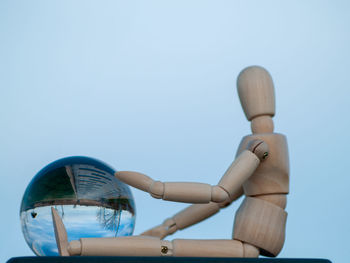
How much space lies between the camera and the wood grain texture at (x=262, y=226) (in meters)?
1.83

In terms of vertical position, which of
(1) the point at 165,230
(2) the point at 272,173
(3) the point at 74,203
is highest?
(2) the point at 272,173

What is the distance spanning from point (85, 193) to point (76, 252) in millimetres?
255

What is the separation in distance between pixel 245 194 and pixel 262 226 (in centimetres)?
20

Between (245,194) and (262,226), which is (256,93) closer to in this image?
(245,194)

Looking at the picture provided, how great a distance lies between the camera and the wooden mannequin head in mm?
2027

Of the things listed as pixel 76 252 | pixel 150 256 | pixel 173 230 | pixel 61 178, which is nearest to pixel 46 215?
pixel 61 178

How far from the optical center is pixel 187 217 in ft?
7.36

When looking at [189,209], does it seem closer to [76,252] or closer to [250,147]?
[250,147]

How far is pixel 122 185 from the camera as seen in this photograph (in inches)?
77.7

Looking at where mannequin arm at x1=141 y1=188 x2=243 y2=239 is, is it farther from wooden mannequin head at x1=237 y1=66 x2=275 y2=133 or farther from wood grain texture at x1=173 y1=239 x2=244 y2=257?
wood grain texture at x1=173 y1=239 x2=244 y2=257

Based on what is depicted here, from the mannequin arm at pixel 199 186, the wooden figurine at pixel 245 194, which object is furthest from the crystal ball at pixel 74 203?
the mannequin arm at pixel 199 186

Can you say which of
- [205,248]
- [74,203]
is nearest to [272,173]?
[205,248]

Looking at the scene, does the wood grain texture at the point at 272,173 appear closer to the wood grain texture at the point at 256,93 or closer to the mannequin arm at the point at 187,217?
the wood grain texture at the point at 256,93

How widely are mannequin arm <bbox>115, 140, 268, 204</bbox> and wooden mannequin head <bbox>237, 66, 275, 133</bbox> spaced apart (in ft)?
0.65
